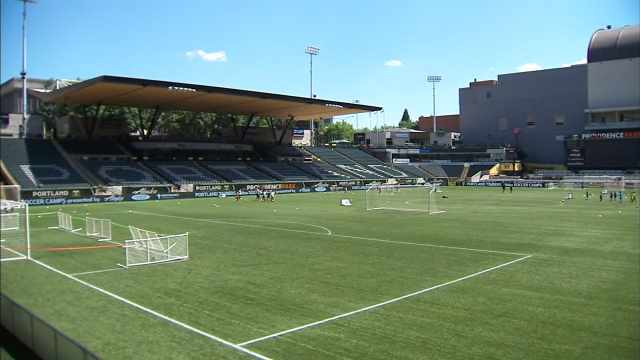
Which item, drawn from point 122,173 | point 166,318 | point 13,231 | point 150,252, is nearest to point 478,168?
point 122,173

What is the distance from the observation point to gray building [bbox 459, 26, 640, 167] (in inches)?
3098

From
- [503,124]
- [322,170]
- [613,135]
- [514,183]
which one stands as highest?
[503,124]

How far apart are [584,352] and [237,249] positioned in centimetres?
1431

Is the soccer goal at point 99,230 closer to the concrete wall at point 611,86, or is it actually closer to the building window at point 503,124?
the concrete wall at point 611,86

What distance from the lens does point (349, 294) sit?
1328 centimetres

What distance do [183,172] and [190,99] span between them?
8770 mm

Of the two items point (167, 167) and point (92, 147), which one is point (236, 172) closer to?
point (167, 167)

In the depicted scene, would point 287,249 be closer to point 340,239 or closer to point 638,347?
point 340,239

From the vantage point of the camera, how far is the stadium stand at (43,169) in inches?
1777

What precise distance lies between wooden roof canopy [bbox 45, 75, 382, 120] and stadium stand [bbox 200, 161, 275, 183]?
24.7 ft

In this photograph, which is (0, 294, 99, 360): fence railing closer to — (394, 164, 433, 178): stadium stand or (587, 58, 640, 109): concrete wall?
(394, 164, 433, 178): stadium stand

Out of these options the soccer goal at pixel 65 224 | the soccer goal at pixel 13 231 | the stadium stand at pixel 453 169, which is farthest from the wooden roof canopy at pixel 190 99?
the stadium stand at pixel 453 169

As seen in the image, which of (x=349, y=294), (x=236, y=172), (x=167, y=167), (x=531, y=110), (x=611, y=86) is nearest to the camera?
(x=349, y=294)

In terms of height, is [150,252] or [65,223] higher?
[65,223]
